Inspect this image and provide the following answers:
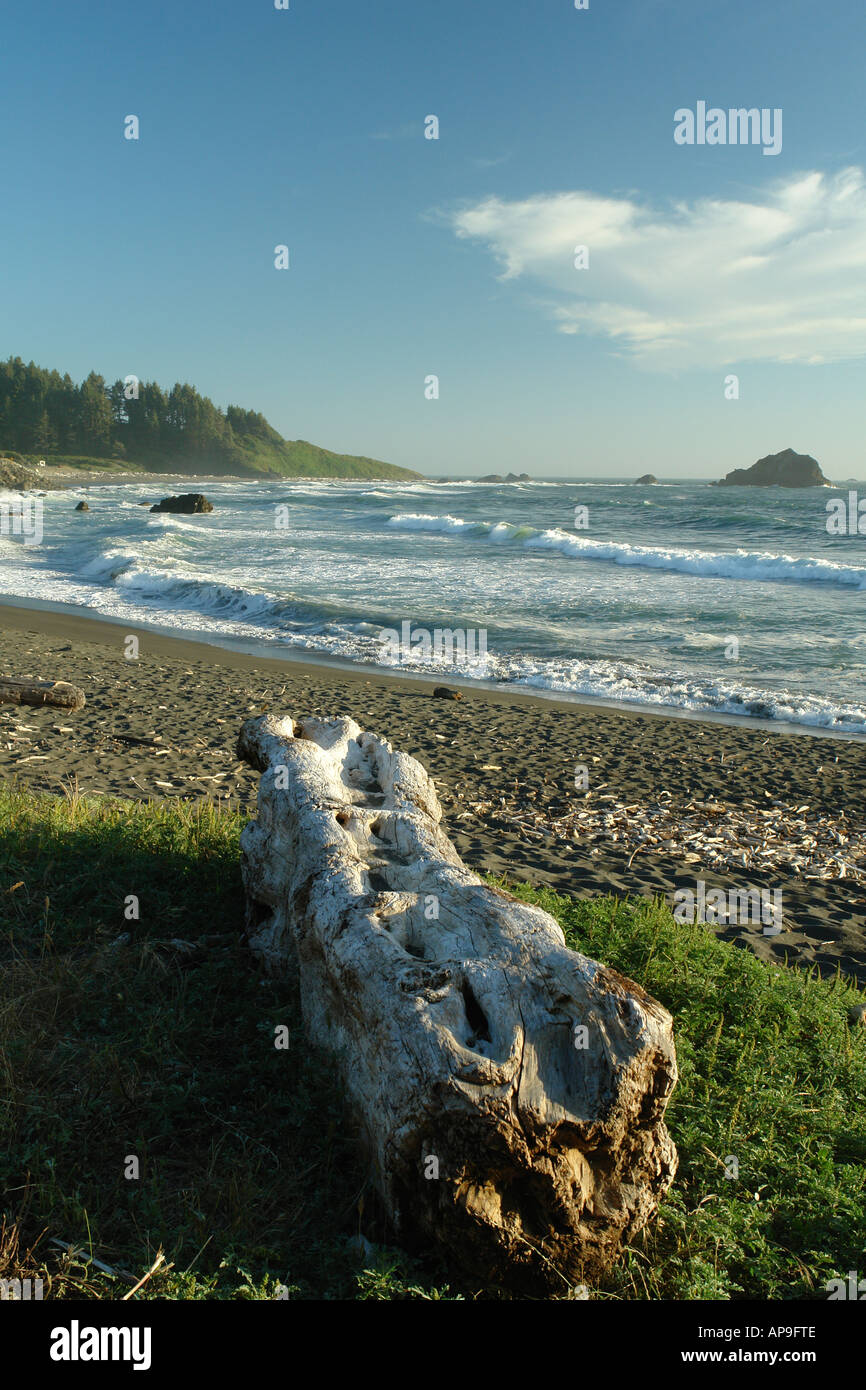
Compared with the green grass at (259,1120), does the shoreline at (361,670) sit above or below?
above

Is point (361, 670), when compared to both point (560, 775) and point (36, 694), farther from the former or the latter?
point (560, 775)

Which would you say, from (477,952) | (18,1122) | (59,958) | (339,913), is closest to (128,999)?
(59,958)

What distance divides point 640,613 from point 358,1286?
19487 mm

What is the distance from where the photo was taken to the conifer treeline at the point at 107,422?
10862 centimetres

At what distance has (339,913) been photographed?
3418mm

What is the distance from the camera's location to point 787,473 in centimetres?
11569

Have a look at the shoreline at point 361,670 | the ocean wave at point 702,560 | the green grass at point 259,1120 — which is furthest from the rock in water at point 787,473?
the green grass at point 259,1120

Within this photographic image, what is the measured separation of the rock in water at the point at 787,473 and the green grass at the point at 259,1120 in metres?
121

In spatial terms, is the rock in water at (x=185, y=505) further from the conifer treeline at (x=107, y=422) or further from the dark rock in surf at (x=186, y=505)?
the conifer treeline at (x=107, y=422)

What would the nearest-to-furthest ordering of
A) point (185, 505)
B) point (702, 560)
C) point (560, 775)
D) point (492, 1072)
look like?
point (492, 1072), point (560, 775), point (702, 560), point (185, 505)

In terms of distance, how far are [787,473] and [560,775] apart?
121303mm

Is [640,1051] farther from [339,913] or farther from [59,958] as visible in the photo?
[59,958]

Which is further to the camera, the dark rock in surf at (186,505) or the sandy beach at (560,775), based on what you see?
the dark rock in surf at (186,505)

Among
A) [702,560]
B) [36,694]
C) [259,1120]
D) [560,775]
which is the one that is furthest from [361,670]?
[702,560]
